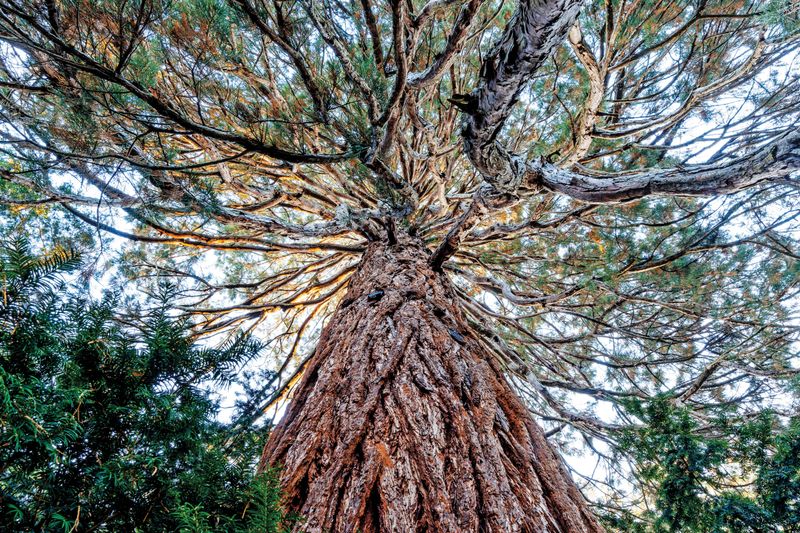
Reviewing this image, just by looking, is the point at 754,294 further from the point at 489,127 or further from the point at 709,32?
the point at 489,127

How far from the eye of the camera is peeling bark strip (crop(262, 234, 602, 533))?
97cm

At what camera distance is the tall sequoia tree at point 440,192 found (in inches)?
47.6

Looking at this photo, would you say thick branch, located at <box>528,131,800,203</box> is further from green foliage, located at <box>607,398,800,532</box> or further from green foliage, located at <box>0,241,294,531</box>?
green foliage, located at <box>0,241,294,531</box>

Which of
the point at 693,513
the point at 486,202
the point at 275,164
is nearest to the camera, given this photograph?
the point at 693,513

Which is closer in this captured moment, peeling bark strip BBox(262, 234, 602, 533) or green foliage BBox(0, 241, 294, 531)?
green foliage BBox(0, 241, 294, 531)

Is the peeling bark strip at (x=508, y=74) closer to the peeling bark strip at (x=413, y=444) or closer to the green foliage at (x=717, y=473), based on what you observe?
the peeling bark strip at (x=413, y=444)

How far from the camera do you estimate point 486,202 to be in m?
2.17

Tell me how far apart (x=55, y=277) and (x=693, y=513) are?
2.07m

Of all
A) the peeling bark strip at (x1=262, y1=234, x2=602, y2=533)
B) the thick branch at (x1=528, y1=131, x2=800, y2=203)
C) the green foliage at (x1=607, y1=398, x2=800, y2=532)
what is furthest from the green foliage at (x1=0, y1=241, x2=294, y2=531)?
the thick branch at (x1=528, y1=131, x2=800, y2=203)

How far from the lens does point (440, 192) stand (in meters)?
3.36

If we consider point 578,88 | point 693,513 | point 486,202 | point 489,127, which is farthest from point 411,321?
point 578,88

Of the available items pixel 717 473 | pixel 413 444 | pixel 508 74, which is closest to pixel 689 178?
pixel 508 74

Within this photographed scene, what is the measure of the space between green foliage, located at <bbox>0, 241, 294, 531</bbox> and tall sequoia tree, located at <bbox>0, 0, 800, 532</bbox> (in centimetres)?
35

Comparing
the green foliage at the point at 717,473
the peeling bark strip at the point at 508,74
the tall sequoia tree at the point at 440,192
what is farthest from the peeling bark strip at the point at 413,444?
the peeling bark strip at the point at 508,74
